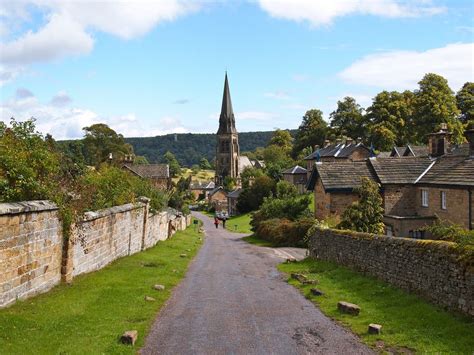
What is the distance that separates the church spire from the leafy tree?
116 metres

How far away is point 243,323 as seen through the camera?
37.8ft

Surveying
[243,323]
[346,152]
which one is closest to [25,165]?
[243,323]

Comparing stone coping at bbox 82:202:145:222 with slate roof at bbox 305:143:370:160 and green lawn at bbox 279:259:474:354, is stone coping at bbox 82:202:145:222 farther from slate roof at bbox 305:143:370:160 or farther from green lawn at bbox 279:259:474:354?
slate roof at bbox 305:143:370:160

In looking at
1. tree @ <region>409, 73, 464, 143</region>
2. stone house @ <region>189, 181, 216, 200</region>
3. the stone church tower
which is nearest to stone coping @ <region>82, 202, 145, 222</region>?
tree @ <region>409, 73, 464, 143</region>

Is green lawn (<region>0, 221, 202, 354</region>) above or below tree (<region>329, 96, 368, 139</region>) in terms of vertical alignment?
below

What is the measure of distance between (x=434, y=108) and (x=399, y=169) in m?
42.1

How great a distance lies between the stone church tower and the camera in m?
130

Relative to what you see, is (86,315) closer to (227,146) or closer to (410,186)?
(410,186)

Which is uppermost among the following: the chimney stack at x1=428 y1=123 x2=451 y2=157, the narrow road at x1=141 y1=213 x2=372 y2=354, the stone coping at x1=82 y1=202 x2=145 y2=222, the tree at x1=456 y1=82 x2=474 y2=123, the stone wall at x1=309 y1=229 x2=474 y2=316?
the tree at x1=456 y1=82 x2=474 y2=123

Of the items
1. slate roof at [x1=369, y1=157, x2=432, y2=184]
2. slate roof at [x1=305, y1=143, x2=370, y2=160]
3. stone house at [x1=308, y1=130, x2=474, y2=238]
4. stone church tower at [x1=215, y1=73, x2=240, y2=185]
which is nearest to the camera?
stone house at [x1=308, y1=130, x2=474, y2=238]

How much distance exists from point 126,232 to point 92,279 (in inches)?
271

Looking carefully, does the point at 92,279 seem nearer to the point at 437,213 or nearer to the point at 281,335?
the point at 281,335

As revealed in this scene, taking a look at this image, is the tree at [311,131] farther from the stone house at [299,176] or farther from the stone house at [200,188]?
the stone house at [200,188]

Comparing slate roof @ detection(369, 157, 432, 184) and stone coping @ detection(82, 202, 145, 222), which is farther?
slate roof @ detection(369, 157, 432, 184)
